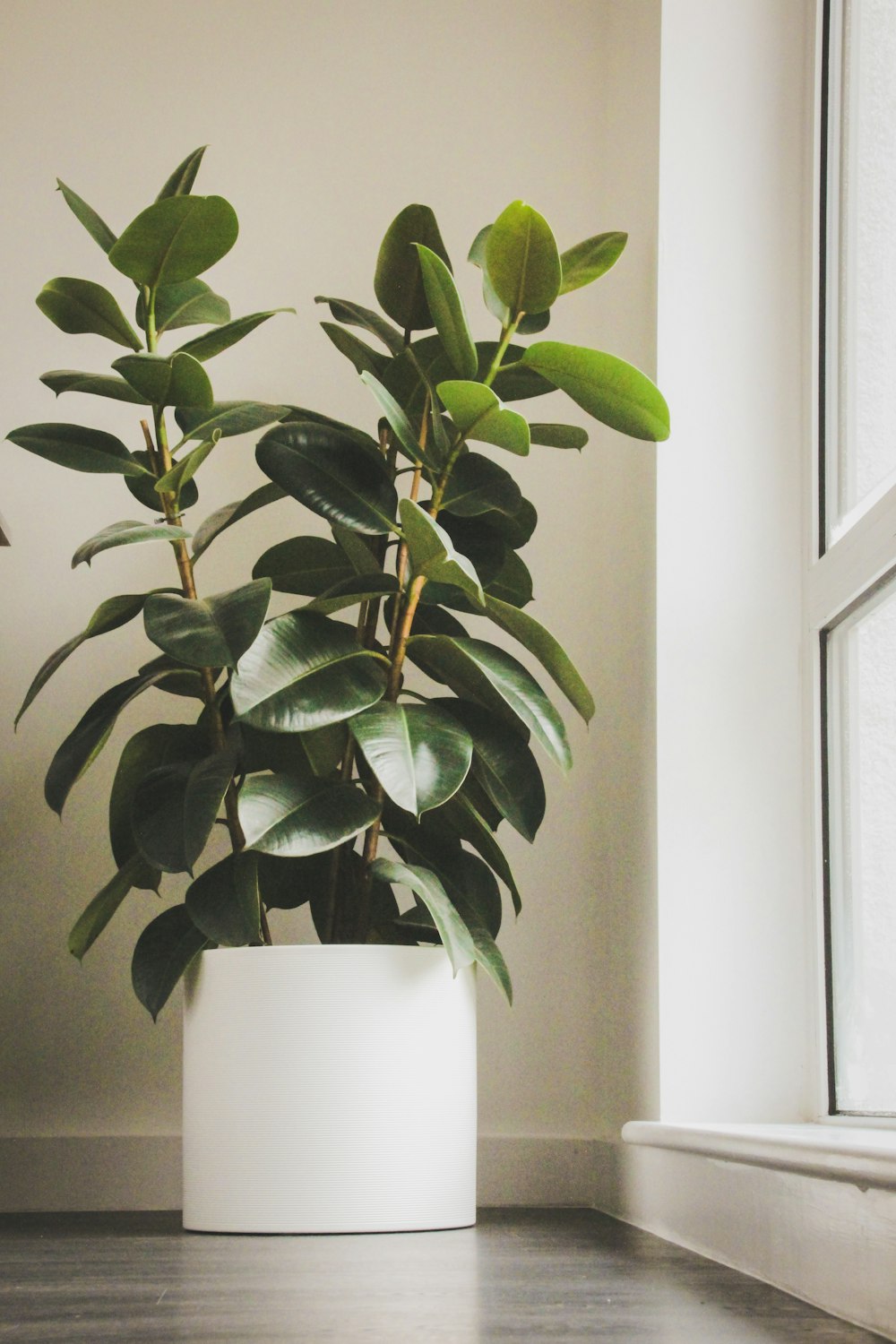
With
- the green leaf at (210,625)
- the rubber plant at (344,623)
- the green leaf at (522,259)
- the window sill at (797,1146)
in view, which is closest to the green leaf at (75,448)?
the rubber plant at (344,623)

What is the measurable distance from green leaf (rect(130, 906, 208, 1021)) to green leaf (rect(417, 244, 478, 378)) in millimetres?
710

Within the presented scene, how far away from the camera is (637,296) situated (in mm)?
1771

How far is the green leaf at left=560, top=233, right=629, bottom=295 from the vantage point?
1528 mm

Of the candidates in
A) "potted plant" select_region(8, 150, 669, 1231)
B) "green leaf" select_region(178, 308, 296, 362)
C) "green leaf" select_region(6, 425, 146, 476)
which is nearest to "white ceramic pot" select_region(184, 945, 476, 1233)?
"potted plant" select_region(8, 150, 669, 1231)

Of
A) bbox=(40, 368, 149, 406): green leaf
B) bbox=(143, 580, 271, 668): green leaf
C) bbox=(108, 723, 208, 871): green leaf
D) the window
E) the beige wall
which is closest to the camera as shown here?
bbox=(143, 580, 271, 668): green leaf

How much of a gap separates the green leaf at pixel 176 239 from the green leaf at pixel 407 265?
0.73 feet

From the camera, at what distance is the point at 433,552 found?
131 centimetres

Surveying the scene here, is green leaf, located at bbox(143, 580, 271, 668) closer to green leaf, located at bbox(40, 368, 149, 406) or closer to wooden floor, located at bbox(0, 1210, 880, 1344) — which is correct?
green leaf, located at bbox(40, 368, 149, 406)

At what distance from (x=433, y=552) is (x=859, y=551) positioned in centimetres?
48

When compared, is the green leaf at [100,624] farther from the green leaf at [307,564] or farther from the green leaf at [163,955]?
the green leaf at [163,955]

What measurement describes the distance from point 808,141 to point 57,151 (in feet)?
3.92

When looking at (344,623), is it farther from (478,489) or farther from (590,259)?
(590,259)

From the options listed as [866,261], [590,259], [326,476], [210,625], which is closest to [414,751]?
[210,625]

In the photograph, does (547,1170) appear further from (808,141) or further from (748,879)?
(808,141)
